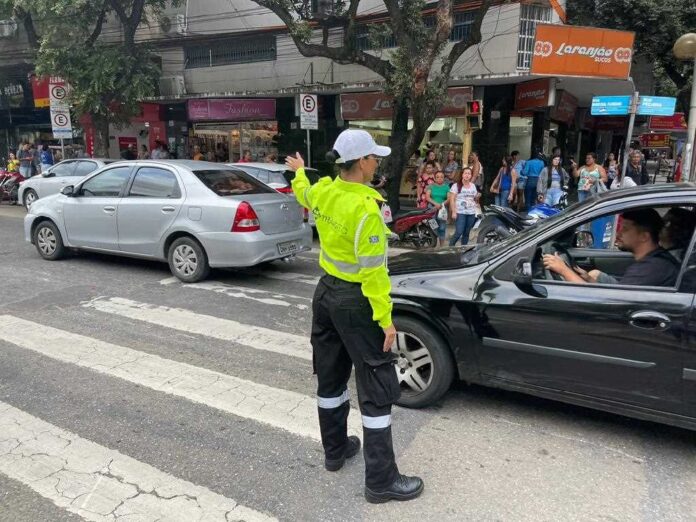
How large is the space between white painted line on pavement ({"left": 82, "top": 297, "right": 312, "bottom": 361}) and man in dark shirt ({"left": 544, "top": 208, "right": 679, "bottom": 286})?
2.37 m

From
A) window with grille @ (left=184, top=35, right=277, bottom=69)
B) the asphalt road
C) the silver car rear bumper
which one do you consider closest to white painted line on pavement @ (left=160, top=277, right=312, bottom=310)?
the silver car rear bumper

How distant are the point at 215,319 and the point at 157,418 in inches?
87.5

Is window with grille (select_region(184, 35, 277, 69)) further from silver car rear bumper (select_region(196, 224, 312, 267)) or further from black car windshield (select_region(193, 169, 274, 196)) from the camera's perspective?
silver car rear bumper (select_region(196, 224, 312, 267))

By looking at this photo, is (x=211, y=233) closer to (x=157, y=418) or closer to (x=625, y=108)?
(x=157, y=418)

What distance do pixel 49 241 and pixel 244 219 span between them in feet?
12.3

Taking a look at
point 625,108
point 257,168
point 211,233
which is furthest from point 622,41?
point 211,233

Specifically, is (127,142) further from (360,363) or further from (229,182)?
(360,363)

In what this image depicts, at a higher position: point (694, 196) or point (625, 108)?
point (625, 108)

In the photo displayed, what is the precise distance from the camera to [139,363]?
188 inches

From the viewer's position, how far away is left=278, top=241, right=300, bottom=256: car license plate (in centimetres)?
748

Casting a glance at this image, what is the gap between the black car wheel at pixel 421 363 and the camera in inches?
150

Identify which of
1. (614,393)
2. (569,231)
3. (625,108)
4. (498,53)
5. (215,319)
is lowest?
(215,319)

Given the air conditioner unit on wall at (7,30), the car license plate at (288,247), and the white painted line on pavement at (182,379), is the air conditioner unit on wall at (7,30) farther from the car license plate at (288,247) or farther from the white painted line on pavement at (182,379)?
the white painted line on pavement at (182,379)

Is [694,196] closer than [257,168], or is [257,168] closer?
[694,196]
